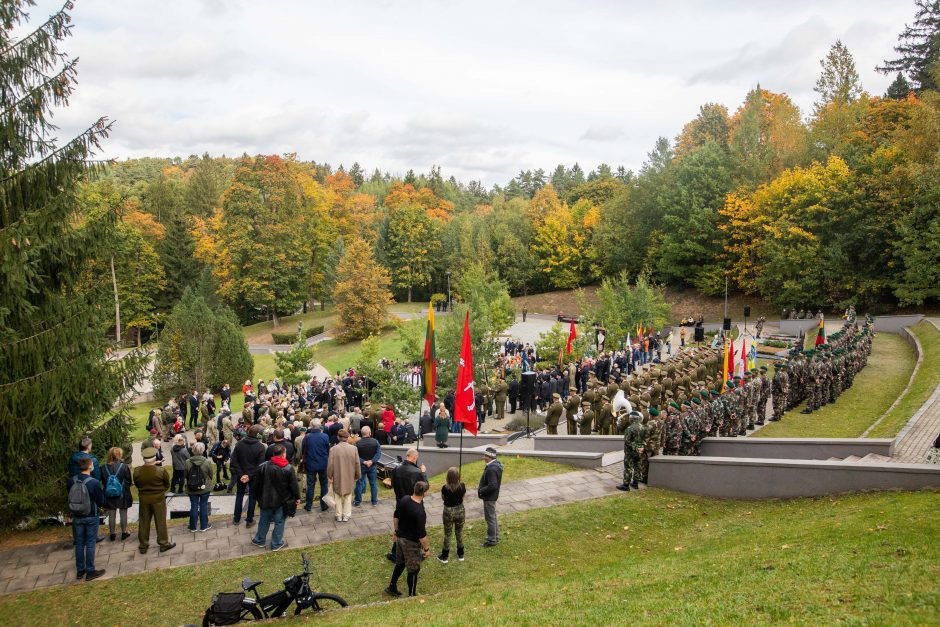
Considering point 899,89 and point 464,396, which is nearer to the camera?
point 464,396

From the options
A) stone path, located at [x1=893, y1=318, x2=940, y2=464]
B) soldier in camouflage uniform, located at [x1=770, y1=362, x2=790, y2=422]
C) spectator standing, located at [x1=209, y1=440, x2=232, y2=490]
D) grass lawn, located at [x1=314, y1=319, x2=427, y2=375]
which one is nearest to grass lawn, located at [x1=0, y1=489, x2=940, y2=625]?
stone path, located at [x1=893, y1=318, x2=940, y2=464]

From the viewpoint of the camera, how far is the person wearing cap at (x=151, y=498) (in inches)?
378

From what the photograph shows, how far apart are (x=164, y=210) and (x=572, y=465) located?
6756 cm

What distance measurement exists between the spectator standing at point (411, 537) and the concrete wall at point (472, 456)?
20.6ft

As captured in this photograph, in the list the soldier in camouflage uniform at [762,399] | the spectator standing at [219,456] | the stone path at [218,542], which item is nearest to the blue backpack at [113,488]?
the stone path at [218,542]

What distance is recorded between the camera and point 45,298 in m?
10.8

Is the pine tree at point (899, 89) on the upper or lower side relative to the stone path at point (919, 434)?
upper

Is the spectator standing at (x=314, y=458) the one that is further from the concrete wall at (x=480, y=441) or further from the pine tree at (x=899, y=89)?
the pine tree at (x=899, y=89)

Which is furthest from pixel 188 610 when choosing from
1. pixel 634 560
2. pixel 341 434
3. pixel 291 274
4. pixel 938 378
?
pixel 291 274

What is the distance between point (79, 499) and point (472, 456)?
818cm

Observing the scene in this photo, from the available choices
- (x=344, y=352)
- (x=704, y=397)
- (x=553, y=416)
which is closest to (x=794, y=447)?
(x=704, y=397)

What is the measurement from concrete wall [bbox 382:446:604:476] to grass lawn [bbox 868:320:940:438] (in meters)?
7.00

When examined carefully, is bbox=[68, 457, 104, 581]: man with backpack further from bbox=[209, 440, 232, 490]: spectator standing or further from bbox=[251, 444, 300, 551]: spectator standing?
bbox=[209, 440, 232, 490]: spectator standing

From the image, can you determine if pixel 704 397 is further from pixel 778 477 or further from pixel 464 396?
pixel 464 396
